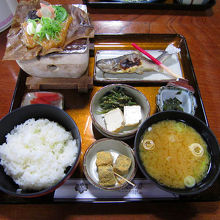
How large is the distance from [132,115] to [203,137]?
0.66 m

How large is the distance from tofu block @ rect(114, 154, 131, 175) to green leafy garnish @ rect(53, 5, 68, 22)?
151 centimetres

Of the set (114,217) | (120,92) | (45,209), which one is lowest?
(114,217)

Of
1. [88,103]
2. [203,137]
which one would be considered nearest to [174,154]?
[203,137]

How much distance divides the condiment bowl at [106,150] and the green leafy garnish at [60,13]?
131 cm

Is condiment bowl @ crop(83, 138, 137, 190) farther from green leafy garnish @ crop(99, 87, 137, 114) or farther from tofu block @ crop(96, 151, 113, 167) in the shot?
green leafy garnish @ crop(99, 87, 137, 114)

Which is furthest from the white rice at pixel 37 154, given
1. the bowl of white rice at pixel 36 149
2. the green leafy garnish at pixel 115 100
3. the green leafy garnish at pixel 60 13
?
the green leafy garnish at pixel 60 13

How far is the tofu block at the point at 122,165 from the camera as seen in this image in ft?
5.49

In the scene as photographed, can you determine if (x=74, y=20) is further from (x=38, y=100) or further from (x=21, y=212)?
(x=21, y=212)

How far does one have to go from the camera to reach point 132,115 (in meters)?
1.97

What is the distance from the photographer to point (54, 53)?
1898 millimetres

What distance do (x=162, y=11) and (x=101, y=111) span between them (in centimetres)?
198

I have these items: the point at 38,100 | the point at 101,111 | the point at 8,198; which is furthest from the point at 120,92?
the point at 8,198

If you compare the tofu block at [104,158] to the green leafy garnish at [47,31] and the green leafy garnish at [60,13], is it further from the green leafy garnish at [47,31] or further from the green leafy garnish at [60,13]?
the green leafy garnish at [60,13]

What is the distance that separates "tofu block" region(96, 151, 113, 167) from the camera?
68.4 inches
